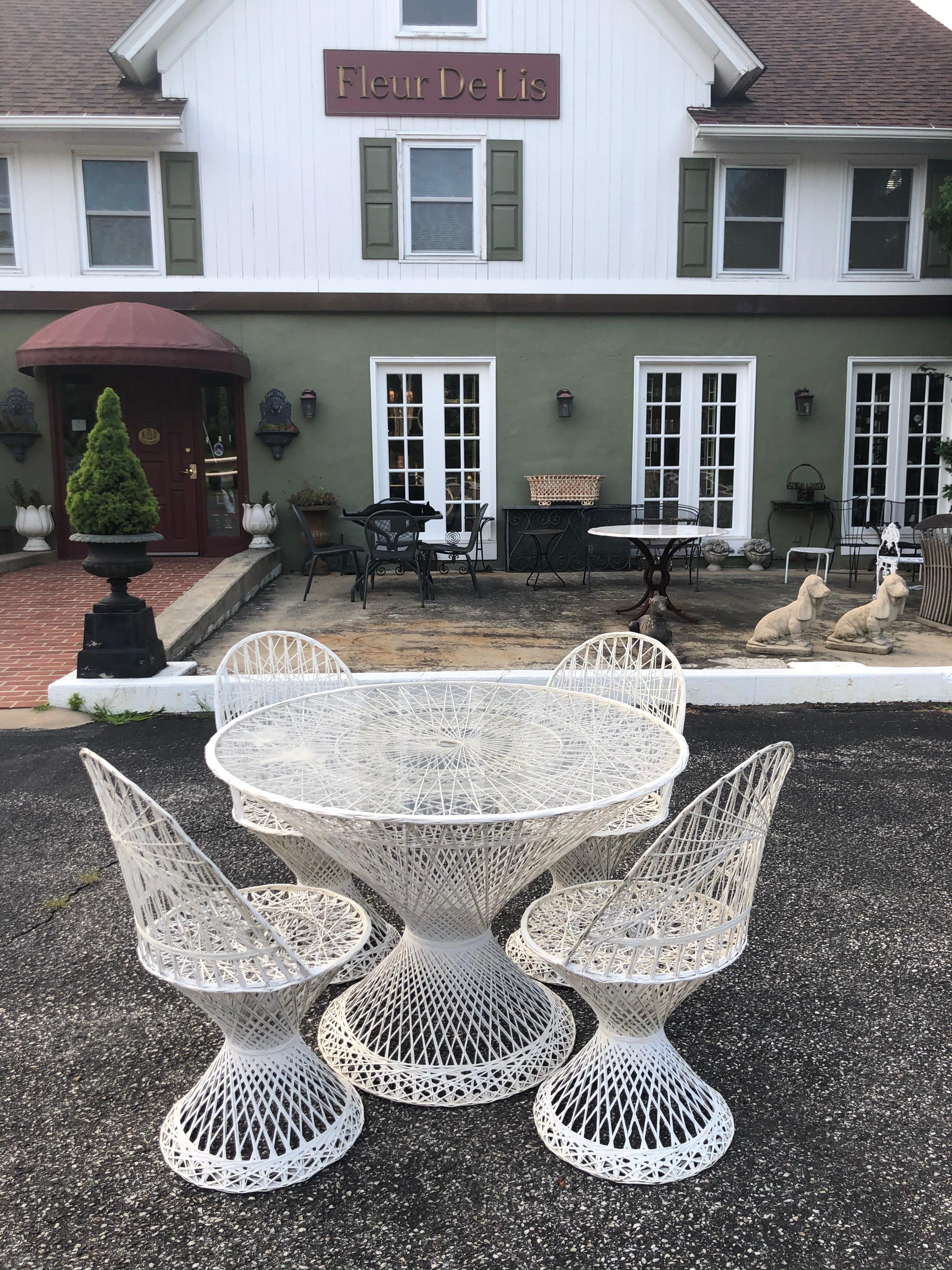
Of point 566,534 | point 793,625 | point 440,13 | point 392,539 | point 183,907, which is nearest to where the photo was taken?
point 183,907

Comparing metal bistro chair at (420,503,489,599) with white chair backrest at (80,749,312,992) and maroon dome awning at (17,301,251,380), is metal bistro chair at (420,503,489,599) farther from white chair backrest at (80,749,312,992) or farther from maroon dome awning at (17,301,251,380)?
white chair backrest at (80,749,312,992)

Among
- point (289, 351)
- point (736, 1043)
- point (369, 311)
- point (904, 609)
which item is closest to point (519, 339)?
point (369, 311)

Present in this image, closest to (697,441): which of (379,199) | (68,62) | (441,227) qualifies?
(441,227)

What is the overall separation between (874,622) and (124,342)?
6.84 metres

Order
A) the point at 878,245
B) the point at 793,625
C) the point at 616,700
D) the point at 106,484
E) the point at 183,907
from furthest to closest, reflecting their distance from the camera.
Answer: the point at 878,245
the point at 793,625
the point at 106,484
the point at 616,700
the point at 183,907

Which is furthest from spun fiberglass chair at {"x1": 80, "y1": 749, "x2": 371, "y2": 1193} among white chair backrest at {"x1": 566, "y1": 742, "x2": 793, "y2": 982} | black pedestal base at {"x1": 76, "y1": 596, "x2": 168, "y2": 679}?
black pedestal base at {"x1": 76, "y1": 596, "x2": 168, "y2": 679}

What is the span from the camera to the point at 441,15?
1006cm

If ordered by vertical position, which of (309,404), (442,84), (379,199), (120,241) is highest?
(442,84)

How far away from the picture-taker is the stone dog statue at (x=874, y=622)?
6.33m

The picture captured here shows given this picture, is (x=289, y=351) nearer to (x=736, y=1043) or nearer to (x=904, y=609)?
(x=904, y=609)

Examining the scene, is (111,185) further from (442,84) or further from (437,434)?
(437,434)

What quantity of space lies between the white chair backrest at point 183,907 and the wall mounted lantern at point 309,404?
28.8 feet

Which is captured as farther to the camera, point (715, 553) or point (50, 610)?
point (715, 553)

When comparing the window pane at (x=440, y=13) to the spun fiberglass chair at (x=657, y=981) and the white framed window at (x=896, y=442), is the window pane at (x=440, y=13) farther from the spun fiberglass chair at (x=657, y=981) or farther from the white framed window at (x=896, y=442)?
the spun fiberglass chair at (x=657, y=981)
